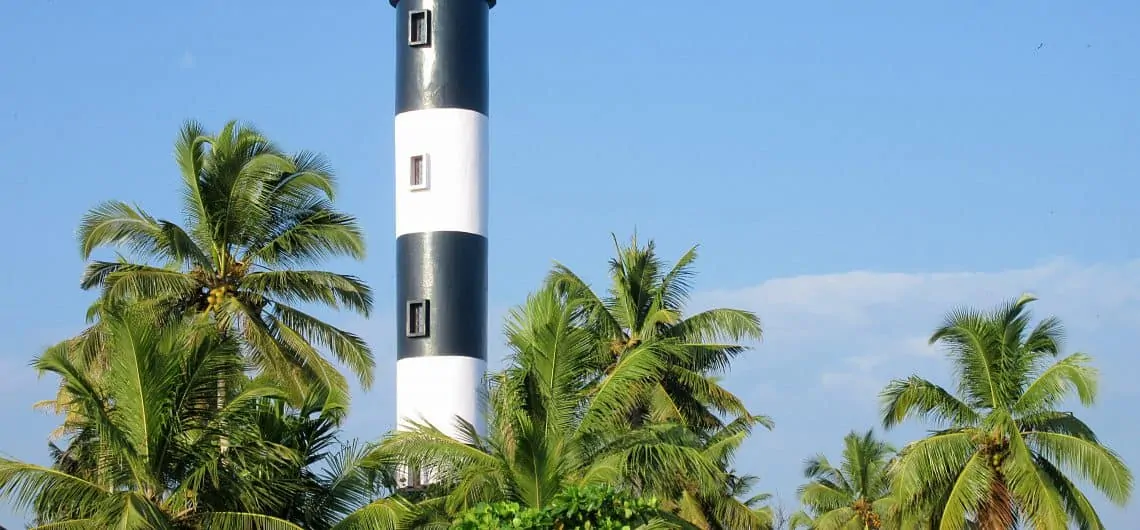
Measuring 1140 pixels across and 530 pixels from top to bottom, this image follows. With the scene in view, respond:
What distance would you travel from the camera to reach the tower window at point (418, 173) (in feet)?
109

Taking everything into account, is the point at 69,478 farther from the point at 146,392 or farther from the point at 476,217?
the point at 476,217

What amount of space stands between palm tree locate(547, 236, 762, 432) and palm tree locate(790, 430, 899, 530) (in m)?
14.1

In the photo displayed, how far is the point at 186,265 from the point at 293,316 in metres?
2.21

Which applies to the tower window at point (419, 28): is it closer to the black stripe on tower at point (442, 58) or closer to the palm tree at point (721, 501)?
the black stripe on tower at point (442, 58)

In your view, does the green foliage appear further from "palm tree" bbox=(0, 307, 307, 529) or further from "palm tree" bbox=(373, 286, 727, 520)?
"palm tree" bbox=(0, 307, 307, 529)

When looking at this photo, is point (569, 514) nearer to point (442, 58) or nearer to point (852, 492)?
point (442, 58)

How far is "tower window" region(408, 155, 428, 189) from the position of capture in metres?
33.3

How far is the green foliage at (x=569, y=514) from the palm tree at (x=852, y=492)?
102ft

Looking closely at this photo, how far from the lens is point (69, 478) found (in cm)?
2442

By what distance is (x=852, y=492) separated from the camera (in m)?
55.4

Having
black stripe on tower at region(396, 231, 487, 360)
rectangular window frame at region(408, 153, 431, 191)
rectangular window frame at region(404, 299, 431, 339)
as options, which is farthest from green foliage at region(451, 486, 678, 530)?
rectangular window frame at region(408, 153, 431, 191)

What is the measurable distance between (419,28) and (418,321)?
5.83 m

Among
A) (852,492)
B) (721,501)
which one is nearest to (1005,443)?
(721,501)

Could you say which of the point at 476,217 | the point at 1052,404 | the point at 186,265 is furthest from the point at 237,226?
the point at 1052,404
